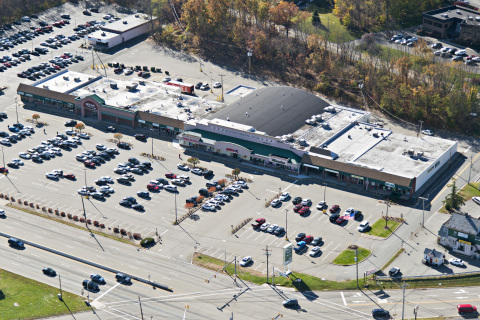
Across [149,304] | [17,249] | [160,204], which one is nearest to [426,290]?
[149,304]

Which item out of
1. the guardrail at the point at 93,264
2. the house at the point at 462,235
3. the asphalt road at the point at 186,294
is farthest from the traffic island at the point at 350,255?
the guardrail at the point at 93,264

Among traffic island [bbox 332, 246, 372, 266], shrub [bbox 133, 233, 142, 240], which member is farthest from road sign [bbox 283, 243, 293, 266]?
shrub [bbox 133, 233, 142, 240]

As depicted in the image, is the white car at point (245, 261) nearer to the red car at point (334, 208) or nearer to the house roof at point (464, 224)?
the red car at point (334, 208)

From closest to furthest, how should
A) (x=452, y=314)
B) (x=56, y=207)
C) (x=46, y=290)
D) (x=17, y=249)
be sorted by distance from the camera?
1. (x=452, y=314)
2. (x=46, y=290)
3. (x=17, y=249)
4. (x=56, y=207)

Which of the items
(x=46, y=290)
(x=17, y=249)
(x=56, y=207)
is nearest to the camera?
(x=46, y=290)

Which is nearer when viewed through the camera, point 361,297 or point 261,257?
point 361,297

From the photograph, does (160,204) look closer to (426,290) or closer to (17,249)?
(17,249)

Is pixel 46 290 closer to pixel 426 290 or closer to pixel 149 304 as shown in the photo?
pixel 149 304

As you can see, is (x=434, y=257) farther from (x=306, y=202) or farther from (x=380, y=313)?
(x=306, y=202)
